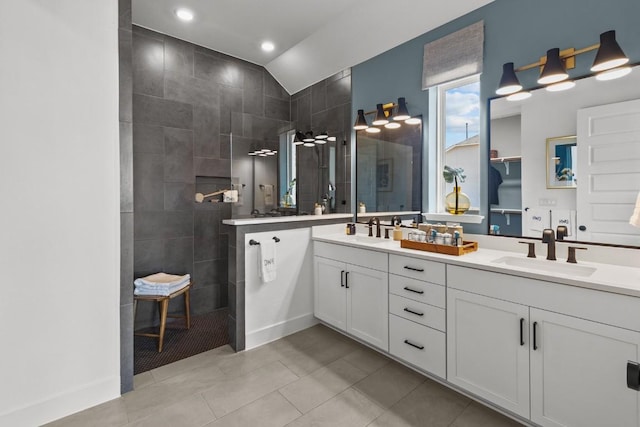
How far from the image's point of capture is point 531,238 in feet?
6.71

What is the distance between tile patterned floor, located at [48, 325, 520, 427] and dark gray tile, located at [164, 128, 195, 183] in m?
1.78

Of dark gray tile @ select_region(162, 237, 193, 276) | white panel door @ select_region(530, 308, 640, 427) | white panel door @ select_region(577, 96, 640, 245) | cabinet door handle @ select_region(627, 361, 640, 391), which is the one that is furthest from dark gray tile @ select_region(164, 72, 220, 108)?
cabinet door handle @ select_region(627, 361, 640, 391)

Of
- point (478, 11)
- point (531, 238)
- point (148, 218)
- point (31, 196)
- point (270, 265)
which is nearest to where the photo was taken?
point (31, 196)

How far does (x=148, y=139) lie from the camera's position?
9.93 ft

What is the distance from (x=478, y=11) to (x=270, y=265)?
2573 mm

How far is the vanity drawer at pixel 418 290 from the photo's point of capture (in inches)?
76.6

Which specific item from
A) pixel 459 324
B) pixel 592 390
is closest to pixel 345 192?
pixel 459 324

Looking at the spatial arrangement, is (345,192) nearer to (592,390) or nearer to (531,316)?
(531,316)

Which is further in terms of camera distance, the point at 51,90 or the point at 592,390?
the point at 51,90

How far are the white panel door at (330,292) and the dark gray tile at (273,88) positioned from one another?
2.26 meters

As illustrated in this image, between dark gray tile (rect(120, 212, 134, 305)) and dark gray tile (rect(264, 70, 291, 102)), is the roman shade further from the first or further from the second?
dark gray tile (rect(120, 212, 134, 305))

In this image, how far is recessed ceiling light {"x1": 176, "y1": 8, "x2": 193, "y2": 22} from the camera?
275cm

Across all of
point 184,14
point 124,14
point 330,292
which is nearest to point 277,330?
point 330,292

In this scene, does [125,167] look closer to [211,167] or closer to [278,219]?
[278,219]
